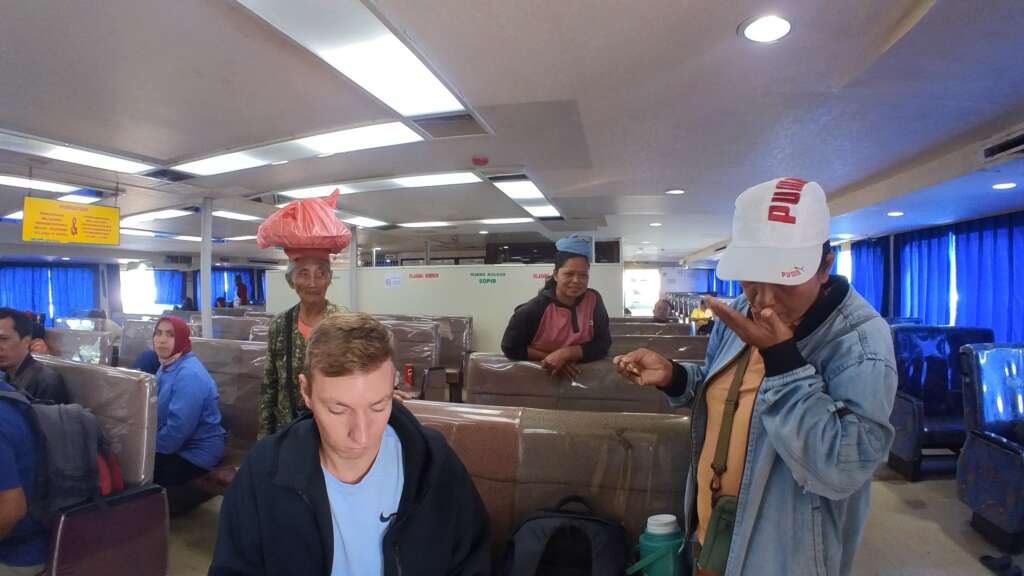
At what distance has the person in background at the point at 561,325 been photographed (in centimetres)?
235

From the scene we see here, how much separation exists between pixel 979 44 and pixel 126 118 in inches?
172

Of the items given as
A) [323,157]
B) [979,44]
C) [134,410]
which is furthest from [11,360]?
[979,44]

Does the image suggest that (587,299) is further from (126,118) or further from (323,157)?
(126,118)

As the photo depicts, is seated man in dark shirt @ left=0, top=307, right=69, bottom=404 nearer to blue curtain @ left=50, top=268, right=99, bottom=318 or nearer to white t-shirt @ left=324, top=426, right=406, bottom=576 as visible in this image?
white t-shirt @ left=324, top=426, right=406, bottom=576

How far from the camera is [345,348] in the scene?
1.00m

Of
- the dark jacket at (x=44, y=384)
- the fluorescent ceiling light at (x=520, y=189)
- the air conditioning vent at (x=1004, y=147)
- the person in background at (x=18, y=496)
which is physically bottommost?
the person in background at (x=18, y=496)

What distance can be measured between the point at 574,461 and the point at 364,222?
5.89 metres

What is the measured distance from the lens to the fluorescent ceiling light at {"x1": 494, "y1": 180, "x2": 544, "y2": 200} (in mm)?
4273

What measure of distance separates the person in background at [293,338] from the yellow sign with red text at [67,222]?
4.13m

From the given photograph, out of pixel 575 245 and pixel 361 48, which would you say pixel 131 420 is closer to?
pixel 361 48

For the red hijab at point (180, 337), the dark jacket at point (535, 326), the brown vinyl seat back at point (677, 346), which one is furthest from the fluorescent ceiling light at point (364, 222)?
the dark jacket at point (535, 326)

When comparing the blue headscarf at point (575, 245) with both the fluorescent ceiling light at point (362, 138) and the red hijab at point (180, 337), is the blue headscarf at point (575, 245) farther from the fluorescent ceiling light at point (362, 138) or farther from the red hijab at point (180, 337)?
the red hijab at point (180, 337)

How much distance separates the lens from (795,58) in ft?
6.50

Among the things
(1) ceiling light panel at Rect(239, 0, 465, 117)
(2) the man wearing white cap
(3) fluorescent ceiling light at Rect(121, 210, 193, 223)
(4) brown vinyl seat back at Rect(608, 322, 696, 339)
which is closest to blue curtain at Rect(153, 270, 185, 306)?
(3) fluorescent ceiling light at Rect(121, 210, 193, 223)
